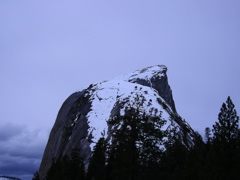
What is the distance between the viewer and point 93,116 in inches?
4313

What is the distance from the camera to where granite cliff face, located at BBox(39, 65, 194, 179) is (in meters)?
99.5

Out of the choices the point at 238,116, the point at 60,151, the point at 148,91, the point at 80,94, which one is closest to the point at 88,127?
the point at 60,151

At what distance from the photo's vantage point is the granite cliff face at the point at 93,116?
326ft

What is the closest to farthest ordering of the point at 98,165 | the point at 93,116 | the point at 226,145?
the point at 226,145
the point at 98,165
the point at 93,116

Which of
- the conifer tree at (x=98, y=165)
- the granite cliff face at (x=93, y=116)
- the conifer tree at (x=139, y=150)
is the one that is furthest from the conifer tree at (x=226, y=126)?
the granite cliff face at (x=93, y=116)

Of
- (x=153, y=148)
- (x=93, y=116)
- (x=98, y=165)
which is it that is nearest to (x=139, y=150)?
(x=153, y=148)

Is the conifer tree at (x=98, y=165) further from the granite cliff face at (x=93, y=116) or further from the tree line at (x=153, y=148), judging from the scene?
the granite cliff face at (x=93, y=116)

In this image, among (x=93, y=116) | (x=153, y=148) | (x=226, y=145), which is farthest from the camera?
(x=93, y=116)

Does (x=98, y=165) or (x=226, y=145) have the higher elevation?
(x=98, y=165)

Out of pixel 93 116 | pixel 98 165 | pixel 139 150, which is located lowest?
pixel 139 150

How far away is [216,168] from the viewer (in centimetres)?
2758

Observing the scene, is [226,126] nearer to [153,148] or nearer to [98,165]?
[153,148]

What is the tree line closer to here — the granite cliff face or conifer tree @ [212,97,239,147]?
conifer tree @ [212,97,239,147]

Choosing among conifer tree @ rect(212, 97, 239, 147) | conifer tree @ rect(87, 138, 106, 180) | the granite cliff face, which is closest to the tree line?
conifer tree @ rect(212, 97, 239, 147)
